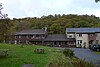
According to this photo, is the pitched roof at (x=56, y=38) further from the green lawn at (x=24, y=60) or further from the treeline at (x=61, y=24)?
the green lawn at (x=24, y=60)

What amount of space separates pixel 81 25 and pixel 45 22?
2392cm

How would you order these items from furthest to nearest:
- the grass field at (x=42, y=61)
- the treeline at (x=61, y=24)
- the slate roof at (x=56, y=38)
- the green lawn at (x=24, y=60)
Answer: the treeline at (x=61, y=24)
the slate roof at (x=56, y=38)
the green lawn at (x=24, y=60)
the grass field at (x=42, y=61)

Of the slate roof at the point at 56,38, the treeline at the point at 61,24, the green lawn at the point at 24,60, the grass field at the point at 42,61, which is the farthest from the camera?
the treeline at the point at 61,24

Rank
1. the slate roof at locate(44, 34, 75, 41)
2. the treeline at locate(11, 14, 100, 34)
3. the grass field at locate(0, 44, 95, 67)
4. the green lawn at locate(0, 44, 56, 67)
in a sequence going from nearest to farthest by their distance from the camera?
1. the grass field at locate(0, 44, 95, 67)
2. the green lawn at locate(0, 44, 56, 67)
3. the slate roof at locate(44, 34, 75, 41)
4. the treeline at locate(11, 14, 100, 34)

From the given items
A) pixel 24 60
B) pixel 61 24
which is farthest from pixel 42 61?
pixel 61 24

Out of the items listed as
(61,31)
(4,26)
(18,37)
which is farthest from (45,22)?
(4,26)

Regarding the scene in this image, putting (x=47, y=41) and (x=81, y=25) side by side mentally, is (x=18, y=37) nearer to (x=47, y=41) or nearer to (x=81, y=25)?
(x=47, y=41)

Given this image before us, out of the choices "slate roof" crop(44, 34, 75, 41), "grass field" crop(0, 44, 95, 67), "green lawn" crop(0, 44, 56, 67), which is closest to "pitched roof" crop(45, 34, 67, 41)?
"slate roof" crop(44, 34, 75, 41)

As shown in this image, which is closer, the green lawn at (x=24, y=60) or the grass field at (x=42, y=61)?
the grass field at (x=42, y=61)

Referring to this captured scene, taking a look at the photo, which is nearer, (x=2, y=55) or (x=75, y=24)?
(x=2, y=55)

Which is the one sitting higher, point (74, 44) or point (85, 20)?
point (85, 20)

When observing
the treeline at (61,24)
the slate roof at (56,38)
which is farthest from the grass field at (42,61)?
the treeline at (61,24)

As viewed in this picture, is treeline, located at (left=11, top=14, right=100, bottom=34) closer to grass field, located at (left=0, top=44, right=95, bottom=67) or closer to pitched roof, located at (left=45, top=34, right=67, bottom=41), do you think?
pitched roof, located at (left=45, top=34, right=67, bottom=41)

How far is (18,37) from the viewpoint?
11119 cm
